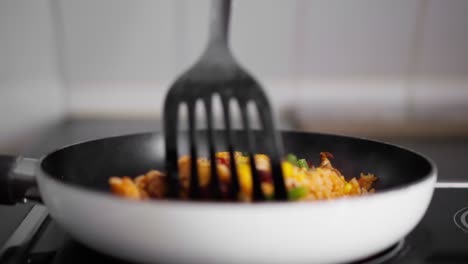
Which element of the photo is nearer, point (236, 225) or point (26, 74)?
point (236, 225)

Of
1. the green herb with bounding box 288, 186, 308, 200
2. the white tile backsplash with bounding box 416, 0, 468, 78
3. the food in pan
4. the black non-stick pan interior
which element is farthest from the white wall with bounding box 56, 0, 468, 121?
the green herb with bounding box 288, 186, 308, 200

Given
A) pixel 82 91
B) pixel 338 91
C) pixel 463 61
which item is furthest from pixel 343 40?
pixel 82 91

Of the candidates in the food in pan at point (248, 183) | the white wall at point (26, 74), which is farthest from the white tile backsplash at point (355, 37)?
the food in pan at point (248, 183)

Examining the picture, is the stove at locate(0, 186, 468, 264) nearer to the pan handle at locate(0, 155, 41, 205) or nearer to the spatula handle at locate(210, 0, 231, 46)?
the pan handle at locate(0, 155, 41, 205)

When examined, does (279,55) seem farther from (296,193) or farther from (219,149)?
(296,193)

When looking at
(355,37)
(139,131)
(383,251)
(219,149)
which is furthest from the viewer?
(355,37)

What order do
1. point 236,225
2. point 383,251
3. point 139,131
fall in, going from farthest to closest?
1. point 139,131
2. point 383,251
3. point 236,225

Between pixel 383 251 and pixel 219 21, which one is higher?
pixel 219 21

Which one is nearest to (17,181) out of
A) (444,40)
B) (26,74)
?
(26,74)
